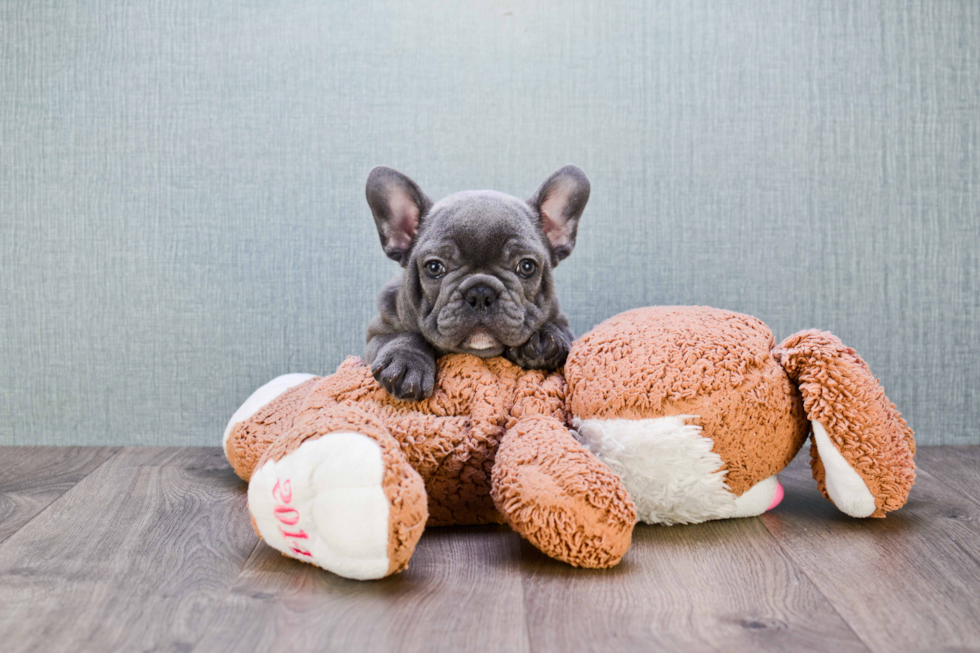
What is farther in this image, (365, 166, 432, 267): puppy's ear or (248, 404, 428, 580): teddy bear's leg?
(365, 166, 432, 267): puppy's ear

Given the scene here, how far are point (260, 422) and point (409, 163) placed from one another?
2.35ft

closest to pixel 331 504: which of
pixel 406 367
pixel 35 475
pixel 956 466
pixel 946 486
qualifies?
pixel 406 367

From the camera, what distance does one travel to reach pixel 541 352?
1262 millimetres

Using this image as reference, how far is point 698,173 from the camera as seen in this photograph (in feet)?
5.92

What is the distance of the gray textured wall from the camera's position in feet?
5.86

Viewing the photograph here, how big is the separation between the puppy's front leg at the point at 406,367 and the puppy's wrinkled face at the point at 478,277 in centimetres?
3

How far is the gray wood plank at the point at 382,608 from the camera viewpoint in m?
0.80

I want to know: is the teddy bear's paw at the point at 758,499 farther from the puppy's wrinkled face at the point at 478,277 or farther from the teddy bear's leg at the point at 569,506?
the puppy's wrinkled face at the point at 478,277

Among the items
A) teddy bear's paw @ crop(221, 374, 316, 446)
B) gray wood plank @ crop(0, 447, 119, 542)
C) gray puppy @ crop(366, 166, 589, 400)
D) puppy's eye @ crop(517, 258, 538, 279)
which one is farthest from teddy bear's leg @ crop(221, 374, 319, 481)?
puppy's eye @ crop(517, 258, 538, 279)

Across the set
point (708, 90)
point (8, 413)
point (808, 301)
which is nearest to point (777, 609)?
point (808, 301)

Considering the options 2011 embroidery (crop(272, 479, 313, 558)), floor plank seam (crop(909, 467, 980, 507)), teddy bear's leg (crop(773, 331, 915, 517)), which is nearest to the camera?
2011 embroidery (crop(272, 479, 313, 558))

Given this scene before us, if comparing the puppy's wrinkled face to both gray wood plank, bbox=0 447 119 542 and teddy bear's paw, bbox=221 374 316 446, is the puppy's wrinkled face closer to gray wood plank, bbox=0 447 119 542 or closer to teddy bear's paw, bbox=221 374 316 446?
teddy bear's paw, bbox=221 374 316 446

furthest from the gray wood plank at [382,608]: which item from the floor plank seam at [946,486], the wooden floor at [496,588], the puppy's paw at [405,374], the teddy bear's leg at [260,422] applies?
the floor plank seam at [946,486]

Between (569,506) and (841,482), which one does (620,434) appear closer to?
(569,506)
